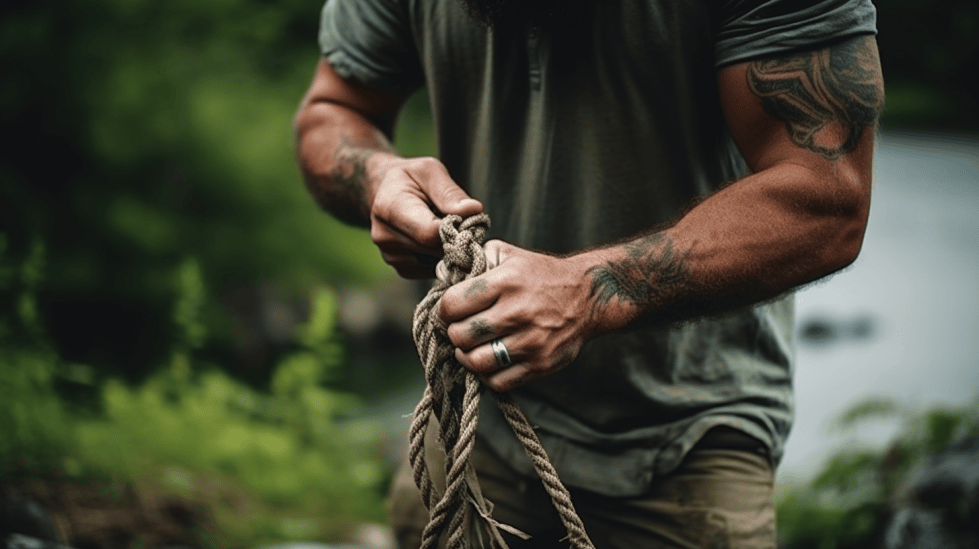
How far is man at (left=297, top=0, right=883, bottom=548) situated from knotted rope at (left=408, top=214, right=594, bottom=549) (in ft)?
0.15

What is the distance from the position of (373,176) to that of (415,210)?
0.39m

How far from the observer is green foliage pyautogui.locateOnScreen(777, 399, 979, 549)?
3.56m

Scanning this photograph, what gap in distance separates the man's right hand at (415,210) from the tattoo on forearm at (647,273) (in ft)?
0.96

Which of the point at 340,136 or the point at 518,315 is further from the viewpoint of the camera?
the point at 340,136

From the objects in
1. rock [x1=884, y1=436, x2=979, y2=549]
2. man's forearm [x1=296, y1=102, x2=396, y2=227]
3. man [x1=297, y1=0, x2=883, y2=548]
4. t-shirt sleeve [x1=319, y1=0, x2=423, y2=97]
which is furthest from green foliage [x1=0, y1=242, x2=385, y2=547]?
rock [x1=884, y1=436, x2=979, y2=549]

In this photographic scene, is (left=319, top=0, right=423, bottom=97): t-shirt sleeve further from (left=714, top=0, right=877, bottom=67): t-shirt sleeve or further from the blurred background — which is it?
the blurred background

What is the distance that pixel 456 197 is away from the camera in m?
1.57

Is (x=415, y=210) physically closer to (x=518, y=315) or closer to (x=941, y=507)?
(x=518, y=315)

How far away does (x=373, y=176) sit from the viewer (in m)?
1.93

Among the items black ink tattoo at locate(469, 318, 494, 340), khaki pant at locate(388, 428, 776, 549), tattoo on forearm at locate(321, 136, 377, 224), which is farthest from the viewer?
tattoo on forearm at locate(321, 136, 377, 224)

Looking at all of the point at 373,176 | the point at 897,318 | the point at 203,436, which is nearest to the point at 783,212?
the point at 373,176

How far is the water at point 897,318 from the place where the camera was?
18.5 ft

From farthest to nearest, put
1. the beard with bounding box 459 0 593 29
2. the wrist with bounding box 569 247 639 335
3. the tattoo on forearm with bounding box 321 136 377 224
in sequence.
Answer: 1. the tattoo on forearm with bounding box 321 136 377 224
2. the beard with bounding box 459 0 593 29
3. the wrist with bounding box 569 247 639 335

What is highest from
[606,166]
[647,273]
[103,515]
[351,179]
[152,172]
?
[152,172]
